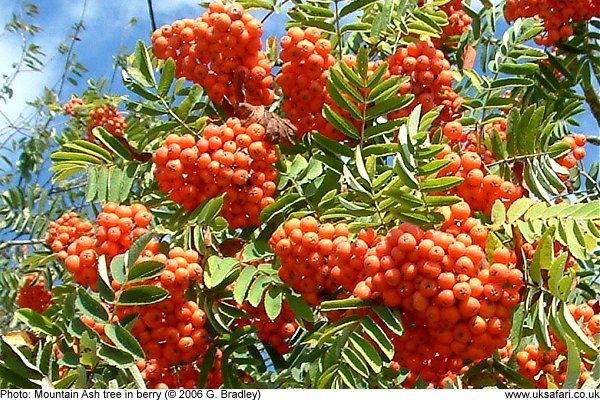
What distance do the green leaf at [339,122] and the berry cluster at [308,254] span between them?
404 millimetres

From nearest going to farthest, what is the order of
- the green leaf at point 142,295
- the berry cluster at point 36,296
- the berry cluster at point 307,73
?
the green leaf at point 142,295
the berry cluster at point 307,73
the berry cluster at point 36,296

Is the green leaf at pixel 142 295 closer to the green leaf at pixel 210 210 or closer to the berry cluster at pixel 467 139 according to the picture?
the green leaf at pixel 210 210

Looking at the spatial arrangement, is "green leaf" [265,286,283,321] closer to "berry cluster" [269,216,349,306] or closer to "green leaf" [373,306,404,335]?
"berry cluster" [269,216,349,306]

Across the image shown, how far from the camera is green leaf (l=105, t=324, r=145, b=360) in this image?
2.44 metres

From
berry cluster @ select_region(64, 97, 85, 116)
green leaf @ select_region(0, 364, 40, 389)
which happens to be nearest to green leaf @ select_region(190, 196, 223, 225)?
green leaf @ select_region(0, 364, 40, 389)

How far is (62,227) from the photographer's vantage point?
3.94m

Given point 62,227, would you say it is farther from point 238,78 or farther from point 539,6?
point 539,6

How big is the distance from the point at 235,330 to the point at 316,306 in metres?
0.39

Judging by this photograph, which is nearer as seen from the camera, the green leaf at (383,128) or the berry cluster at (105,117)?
the green leaf at (383,128)

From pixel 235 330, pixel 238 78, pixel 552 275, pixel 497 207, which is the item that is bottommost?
pixel 235 330

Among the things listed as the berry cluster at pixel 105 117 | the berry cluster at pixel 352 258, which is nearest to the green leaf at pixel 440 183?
the berry cluster at pixel 352 258

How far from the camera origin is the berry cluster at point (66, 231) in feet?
12.3

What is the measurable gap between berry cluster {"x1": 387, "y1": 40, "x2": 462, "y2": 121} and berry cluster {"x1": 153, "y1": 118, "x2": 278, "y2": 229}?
606 mm

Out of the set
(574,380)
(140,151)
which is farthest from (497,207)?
(140,151)
